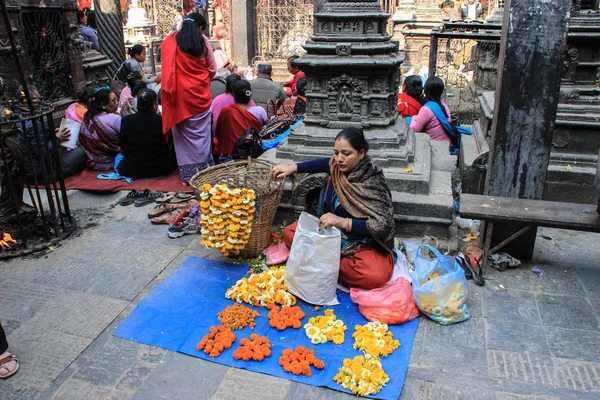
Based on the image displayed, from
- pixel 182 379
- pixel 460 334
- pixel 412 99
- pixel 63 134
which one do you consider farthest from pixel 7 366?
pixel 412 99

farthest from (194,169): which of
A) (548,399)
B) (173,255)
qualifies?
(548,399)

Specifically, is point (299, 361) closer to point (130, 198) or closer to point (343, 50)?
point (343, 50)

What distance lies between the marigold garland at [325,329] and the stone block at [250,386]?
393 mm

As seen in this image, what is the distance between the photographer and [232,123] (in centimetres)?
598

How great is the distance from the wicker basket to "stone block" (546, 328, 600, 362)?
2.16 meters

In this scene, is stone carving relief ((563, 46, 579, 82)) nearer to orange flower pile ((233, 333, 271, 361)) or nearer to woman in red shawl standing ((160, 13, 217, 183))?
woman in red shawl standing ((160, 13, 217, 183))

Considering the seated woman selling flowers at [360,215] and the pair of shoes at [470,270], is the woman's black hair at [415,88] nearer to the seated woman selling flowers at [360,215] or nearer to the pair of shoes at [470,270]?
the pair of shoes at [470,270]

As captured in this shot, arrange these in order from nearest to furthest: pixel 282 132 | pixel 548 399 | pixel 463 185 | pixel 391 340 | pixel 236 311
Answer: pixel 548 399, pixel 391 340, pixel 236 311, pixel 463 185, pixel 282 132

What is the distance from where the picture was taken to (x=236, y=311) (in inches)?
139

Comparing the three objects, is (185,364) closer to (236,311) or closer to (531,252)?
(236,311)

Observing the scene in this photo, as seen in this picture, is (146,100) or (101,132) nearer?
(146,100)

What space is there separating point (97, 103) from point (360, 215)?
389cm

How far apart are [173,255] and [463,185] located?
3.15 metres

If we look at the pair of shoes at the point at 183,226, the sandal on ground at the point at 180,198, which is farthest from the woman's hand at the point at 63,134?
the pair of shoes at the point at 183,226
